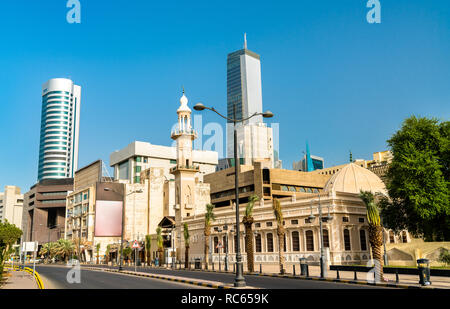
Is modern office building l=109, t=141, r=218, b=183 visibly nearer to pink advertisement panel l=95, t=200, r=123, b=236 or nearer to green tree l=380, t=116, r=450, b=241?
pink advertisement panel l=95, t=200, r=123, b=236

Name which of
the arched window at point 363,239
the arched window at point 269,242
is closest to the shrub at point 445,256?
the arched window at point 363,239

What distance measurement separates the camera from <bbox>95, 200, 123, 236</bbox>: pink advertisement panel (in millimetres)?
95438

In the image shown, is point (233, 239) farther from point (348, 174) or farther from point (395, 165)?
point (395, 165)

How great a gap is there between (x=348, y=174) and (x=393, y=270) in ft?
72.3

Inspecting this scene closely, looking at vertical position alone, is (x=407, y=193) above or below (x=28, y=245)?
above

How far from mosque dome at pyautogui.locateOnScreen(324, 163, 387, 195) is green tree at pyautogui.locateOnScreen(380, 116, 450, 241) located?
6.60 meters

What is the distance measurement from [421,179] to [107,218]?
75.8 metres

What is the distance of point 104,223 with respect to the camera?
96062 millimetres

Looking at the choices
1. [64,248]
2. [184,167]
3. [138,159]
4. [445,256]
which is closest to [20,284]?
[445,256]

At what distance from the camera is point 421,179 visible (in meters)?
38.2

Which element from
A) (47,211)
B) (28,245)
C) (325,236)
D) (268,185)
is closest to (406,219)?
(325,236)

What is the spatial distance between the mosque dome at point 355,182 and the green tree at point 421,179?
6.60m

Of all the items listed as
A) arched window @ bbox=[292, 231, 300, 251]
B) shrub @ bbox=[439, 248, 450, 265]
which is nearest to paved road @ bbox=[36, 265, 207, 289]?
shrub @ bbox=[439, 248, 450, 265]

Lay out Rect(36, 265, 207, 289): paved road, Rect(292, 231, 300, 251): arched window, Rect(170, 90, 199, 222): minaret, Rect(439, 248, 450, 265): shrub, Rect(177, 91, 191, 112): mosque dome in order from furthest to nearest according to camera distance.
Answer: Rect(177, 91, 191, 112): mosque dome, Rect(170, 90, 199, 222): minaret, Rect(292, 231, 300, 251): arched window, Rect(439, 248, 450, 265): shrub, Rect(36, 265, 207, 289): paved road
